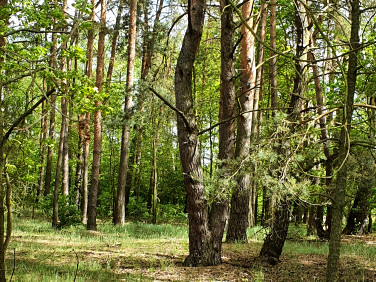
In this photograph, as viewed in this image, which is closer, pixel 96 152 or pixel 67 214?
pixel 96 152

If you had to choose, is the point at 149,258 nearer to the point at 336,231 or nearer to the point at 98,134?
the point at 336,231

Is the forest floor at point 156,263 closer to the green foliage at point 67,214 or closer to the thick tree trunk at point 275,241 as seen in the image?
the thick tree trunk at point 275,241

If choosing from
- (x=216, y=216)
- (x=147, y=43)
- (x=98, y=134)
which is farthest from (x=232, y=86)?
(x=147, y=43)

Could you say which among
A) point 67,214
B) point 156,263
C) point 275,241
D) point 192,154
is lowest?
point 67,214

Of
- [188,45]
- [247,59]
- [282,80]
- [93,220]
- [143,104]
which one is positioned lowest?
[93,220]

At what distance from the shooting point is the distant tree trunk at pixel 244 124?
10.0m

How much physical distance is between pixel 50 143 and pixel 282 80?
46.5 ft

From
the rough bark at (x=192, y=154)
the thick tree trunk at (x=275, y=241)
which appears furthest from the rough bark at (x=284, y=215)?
the rough bark at (x=192, y=154)

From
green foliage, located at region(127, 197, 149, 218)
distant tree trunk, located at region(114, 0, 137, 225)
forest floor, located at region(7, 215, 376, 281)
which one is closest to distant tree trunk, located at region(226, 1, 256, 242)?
forest floor, located at region(7, 215, 376, 281)

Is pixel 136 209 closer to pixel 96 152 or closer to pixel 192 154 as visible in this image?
pixel 96 152

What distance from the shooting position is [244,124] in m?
10.1

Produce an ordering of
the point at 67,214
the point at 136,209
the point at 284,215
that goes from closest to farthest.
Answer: the point at 284,215 → the point at 67,214 → the point at 136,209

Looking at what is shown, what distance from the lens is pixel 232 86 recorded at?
8297mm

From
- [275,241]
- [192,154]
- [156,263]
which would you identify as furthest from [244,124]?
[156,263]
